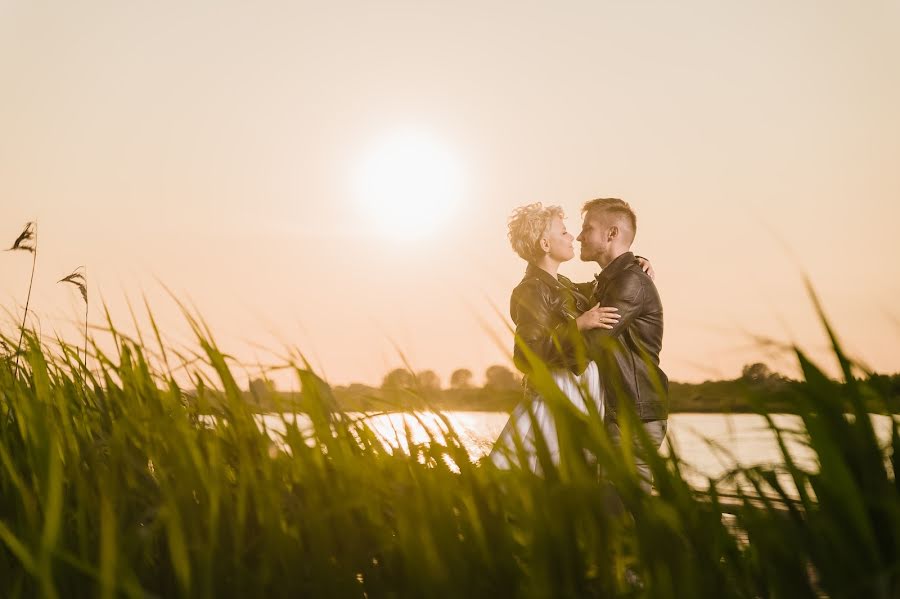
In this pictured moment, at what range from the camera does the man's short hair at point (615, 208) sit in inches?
219

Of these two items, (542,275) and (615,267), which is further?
(542,275)

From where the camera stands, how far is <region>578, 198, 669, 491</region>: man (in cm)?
498

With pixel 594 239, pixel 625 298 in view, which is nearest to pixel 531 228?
pixel 594 239

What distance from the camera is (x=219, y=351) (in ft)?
7.13

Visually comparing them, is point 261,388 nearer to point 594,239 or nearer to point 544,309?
point 544,309

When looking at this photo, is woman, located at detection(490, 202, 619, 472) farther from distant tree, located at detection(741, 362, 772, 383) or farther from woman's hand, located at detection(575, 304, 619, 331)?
distant tree, located at detection(741, 362, 772, 383)

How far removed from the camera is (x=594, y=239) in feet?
18.1

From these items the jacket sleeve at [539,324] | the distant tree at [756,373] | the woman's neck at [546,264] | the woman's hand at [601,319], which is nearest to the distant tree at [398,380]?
the distant tree at [756,373]

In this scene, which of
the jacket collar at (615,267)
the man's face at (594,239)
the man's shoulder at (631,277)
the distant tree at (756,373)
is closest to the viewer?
the distant tree at (756,373)

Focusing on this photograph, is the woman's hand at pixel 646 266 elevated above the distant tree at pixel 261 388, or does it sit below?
above

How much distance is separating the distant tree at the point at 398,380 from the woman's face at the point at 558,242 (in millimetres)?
3439

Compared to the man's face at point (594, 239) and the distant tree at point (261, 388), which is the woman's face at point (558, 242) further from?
the distant tree at point (261, 388)

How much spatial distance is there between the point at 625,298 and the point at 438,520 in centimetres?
371

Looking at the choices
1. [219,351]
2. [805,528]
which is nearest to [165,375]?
[219,351]
